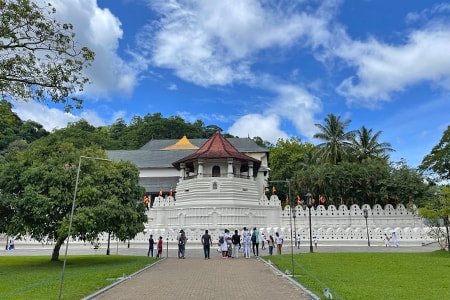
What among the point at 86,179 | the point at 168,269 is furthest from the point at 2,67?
the point at 168,269

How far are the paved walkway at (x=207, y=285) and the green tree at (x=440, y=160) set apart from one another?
24.1 m

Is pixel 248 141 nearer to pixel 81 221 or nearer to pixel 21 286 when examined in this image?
pixel 81 221

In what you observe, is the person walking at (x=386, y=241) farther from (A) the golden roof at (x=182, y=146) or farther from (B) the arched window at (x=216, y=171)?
(A) the golden roof at (x=182, y=146)

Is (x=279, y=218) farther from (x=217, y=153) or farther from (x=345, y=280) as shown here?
(x=345, y=280)

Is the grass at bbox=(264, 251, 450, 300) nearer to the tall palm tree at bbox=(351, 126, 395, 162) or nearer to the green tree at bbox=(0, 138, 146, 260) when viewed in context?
the green tree at bbox=(0, 138, 146, 260)

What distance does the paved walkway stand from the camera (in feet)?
29.2

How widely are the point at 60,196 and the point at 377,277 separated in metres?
13.0

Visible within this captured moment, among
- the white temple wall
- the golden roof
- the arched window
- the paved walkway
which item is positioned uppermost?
the golden roof

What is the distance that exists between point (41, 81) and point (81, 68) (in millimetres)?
1597

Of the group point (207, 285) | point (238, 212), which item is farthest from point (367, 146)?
point (207, 285)

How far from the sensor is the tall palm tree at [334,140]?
146ft

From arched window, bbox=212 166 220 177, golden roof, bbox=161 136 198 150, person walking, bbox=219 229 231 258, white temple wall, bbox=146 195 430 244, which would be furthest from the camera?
golden roof, bbox=161 136 198 150

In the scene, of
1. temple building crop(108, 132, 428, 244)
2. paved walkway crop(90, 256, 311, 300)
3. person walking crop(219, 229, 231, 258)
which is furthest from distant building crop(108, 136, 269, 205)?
paved walkway crop(90, 256, 311, 300)

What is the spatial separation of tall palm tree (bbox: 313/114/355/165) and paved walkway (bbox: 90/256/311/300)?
32.6 m
